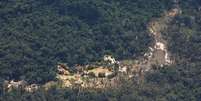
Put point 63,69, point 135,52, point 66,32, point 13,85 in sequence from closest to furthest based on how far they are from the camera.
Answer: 1. point 13,85
2. point 63,69
3. point 135,52
4. point 66,32

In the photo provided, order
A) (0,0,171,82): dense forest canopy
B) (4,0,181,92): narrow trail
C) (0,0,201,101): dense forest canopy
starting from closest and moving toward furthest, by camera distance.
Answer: (0,0,201,101): dense forest canopy → (4,0,181,92): narrow trail → (0,0,171,82): dense forest canopy

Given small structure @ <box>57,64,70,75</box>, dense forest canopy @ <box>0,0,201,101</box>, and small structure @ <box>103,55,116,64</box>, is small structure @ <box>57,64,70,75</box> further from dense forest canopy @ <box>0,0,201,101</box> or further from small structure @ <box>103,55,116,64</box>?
small structure @ <box>103,55,116,64</box>

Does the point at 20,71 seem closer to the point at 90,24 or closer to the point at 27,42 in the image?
the point at 27,42

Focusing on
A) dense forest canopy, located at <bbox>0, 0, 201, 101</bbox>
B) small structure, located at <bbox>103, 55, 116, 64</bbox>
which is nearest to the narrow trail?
small structure, located at <bbox>103, 55, 116, 64</bbox>

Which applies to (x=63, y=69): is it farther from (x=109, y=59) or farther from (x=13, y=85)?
(x=13, y=85)

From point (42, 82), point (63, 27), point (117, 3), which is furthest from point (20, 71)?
point (117, 3)

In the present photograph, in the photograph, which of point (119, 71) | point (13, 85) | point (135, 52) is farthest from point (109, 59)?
point (13, 85)
